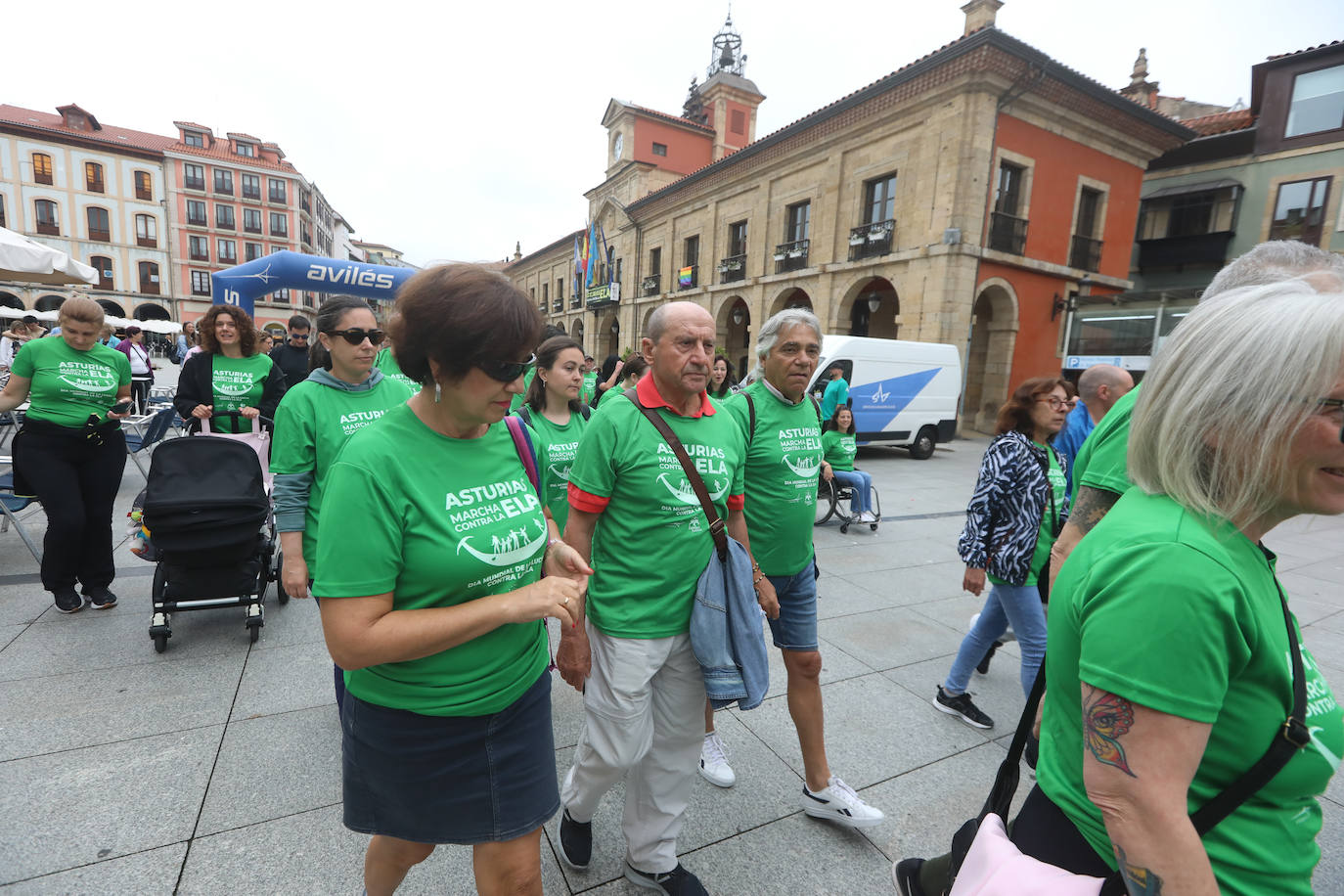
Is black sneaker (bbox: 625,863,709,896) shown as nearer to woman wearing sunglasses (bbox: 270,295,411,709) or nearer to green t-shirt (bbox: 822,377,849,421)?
woman wearing sunglasses (bbox: 270,295,411,709)

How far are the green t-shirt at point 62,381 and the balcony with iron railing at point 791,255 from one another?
1779 centimetres

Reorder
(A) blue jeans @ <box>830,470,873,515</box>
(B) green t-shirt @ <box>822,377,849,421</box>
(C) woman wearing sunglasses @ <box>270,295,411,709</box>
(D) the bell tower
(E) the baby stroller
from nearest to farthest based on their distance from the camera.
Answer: (C) woman wearing sunglasses @ <box>270,295,411,709</box>
(E) the baby stroller
(A) blue jeans @ <box>830,470,873,515</box>
(B) green t-shirt @ <box>822,377,849,421</box>
(D) the bell tower

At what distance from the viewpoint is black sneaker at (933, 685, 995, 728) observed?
3.12 m

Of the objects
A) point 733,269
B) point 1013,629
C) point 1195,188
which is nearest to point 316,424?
point 1013,629

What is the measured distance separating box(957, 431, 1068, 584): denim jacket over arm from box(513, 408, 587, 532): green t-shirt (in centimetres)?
219

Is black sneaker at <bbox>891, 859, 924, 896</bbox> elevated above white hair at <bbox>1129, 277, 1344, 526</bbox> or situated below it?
below

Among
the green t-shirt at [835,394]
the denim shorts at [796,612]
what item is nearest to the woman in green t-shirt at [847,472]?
the green t-shirt at [835,394]

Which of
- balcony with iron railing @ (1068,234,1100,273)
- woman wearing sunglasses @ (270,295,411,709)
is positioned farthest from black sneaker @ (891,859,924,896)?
balcony with iron railing @ (1068,234,1100,273)

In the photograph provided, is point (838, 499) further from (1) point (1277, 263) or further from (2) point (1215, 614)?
(2) point (1215, 614)

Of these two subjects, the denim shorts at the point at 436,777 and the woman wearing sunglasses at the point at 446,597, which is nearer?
the woman wearing sunglasses at the point at 446,597

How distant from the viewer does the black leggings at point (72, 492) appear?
367 cm

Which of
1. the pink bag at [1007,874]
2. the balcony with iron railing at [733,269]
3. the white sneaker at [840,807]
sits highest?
the balcony with iron railing at [733,269]

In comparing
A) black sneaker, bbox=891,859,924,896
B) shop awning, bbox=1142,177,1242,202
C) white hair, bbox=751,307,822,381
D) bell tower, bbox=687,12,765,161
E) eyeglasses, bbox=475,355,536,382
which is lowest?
black sneaker, bbox=891,859,924,896

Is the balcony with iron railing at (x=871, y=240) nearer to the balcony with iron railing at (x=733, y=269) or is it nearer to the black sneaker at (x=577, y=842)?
the balcony with iron railing at (x=733, y=269)
